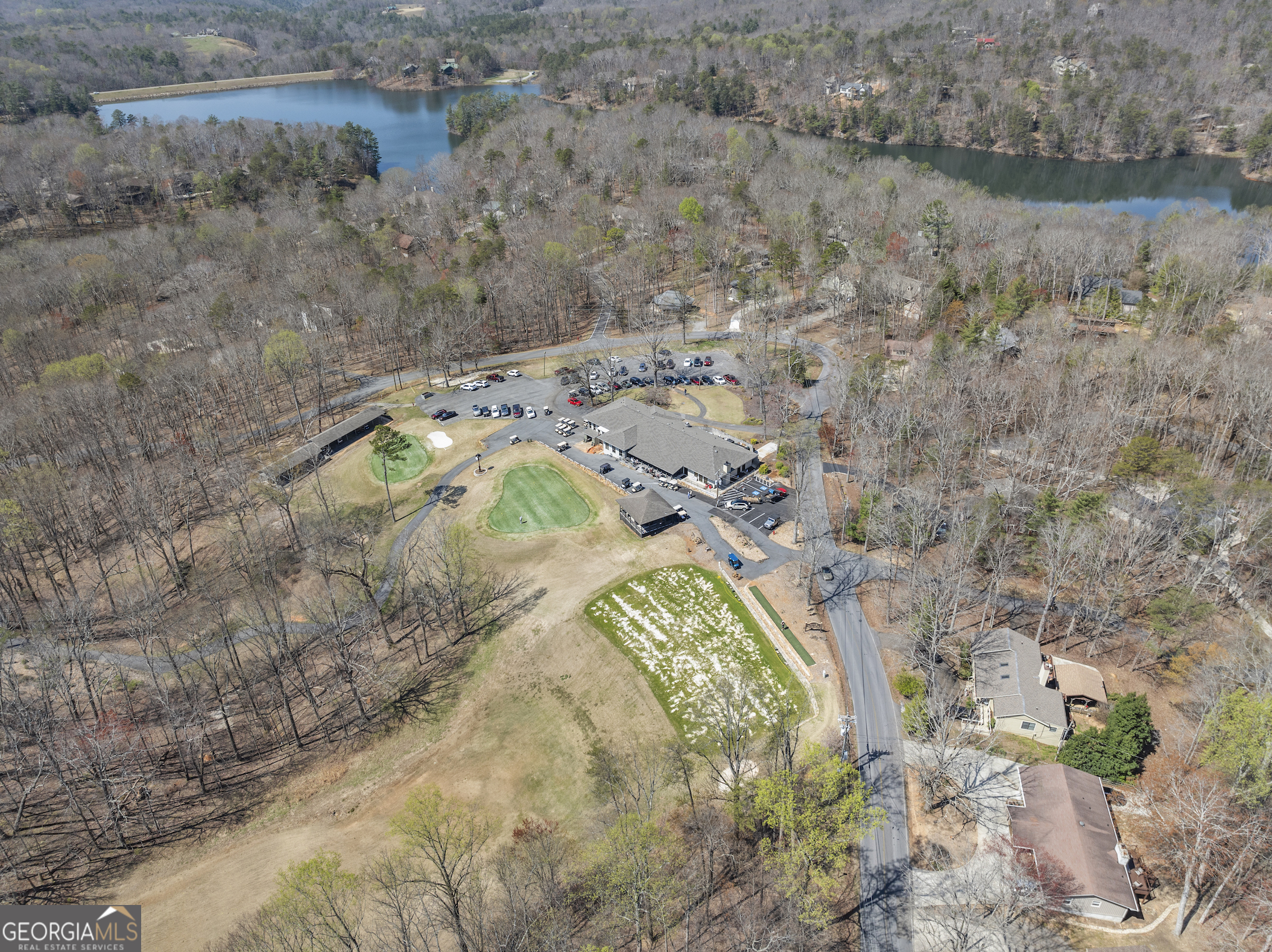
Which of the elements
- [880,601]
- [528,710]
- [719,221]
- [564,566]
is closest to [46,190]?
[719,221]

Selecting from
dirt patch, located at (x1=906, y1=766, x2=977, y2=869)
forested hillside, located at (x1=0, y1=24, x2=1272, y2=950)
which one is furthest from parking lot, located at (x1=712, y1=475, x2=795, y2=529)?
dirt patch, located at (x1=906, y1=766, x2=977, y2=869)

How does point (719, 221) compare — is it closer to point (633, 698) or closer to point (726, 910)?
point (633, 698)

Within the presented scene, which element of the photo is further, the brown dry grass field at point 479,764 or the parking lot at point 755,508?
the parking lot at point 755,508

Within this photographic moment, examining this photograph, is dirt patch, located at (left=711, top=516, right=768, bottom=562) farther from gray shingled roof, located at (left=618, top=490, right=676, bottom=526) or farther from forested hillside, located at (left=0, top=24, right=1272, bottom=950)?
forested hillside, located at (left=0, top=24, right=1272, bottom=950)

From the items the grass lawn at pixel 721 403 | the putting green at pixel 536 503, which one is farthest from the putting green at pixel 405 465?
the grass lawn at pixel 721 403

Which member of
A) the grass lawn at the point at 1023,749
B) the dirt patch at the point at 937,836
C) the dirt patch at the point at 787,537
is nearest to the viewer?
the dirt patch at the point at 937,836

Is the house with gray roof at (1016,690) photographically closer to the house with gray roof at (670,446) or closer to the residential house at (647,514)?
the residential house at (647,514)
